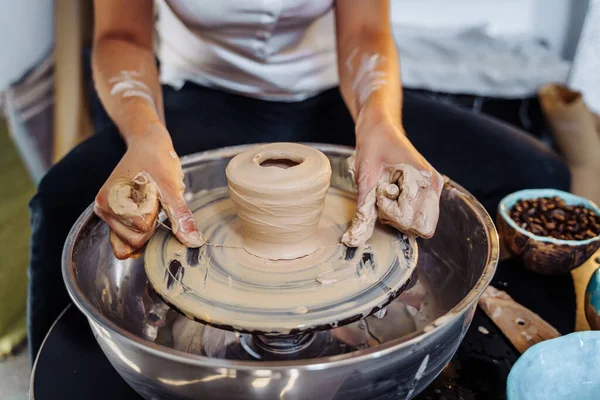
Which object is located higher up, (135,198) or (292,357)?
(135,198)

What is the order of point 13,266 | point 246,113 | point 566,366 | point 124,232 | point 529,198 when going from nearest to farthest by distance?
point 566,366 < point 124,232 < point 529,198 < point 246,113 < point 13,266

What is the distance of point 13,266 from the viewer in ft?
7.04

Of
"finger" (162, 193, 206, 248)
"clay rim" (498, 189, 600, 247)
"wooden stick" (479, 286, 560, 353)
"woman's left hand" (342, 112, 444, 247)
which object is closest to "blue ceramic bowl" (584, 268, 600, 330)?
"wooden stick" (479, 286, 560, 353)

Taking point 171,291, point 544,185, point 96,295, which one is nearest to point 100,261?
point 96,295

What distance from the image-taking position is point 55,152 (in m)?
2.57

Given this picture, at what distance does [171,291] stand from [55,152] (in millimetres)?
2031

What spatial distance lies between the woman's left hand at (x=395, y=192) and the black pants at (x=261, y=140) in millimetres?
526

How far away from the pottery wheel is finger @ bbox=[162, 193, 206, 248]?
18 millimetres

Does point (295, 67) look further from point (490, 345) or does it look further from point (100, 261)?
point (490, 345)

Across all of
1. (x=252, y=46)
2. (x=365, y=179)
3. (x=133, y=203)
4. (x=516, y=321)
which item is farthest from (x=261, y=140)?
(x=516, y=321)

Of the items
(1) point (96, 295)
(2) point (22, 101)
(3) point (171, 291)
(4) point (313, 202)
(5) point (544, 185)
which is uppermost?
(4) point (313, 202)

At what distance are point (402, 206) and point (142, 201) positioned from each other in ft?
Answer: 1.54

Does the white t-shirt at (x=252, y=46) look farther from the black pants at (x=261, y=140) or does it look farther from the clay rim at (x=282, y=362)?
the clay rim at (x=282, y=362)

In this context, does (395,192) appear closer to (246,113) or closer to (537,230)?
(537,230)
